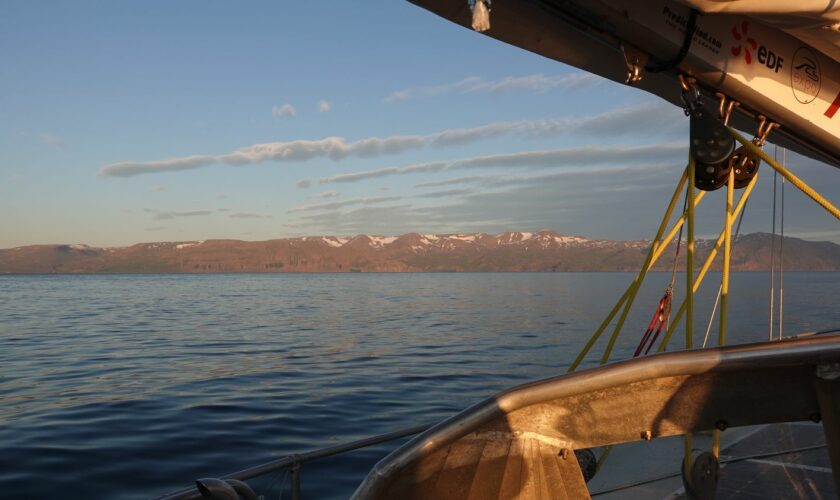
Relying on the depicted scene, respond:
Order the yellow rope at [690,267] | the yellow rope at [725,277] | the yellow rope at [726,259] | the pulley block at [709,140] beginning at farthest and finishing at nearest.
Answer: the pulley block at [709,140]
the yellow rope at [690,267]
the yellow rope at [726,259]
the yellow rope at [725,277]

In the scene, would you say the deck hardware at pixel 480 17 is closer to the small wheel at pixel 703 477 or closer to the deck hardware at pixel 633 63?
the deck hardware at pixel 633 63

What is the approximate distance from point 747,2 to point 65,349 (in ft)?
127

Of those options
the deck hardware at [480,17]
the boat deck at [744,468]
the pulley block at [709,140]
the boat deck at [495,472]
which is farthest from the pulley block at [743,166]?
the boat deck at [495,472]

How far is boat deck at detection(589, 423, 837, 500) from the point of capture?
6.16 meters

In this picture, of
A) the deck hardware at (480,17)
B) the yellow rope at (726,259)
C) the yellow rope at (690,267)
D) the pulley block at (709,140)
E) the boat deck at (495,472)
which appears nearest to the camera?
the boat deck at (495,472)

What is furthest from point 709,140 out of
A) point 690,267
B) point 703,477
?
point 703,477

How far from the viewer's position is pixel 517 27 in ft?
14.3

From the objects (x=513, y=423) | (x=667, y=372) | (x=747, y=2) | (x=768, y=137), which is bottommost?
(x=513, y=423)

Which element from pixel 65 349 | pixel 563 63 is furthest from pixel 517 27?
pixel 65 349

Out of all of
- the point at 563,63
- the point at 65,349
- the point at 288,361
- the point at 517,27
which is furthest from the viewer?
the point at 65,349

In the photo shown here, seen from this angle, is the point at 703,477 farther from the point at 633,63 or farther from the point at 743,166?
the point at 633,63

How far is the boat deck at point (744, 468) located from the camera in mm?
6160

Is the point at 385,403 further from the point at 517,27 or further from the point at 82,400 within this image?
the point at 517,27

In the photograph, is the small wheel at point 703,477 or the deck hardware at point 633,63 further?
the deck hardware at point 633,63
